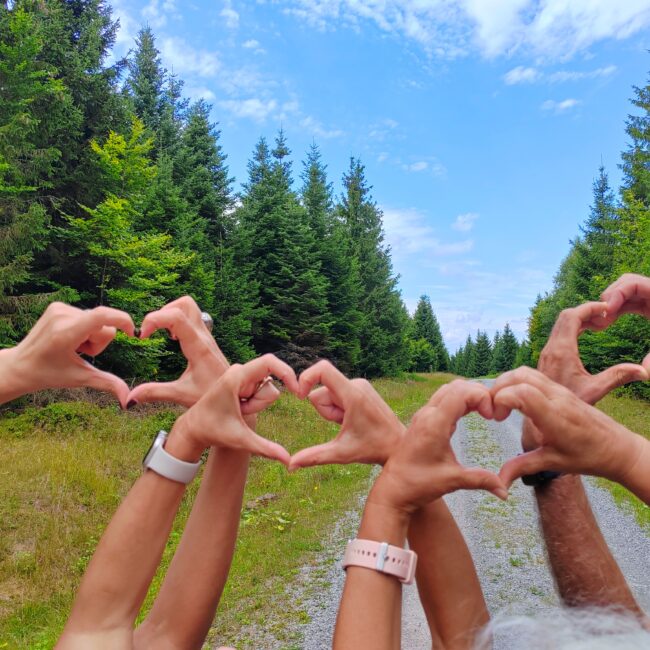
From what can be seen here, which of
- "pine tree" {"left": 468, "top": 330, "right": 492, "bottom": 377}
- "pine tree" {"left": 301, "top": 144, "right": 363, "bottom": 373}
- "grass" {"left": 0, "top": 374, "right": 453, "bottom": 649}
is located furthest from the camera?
"pine tree" {"left": 468, "top": 330, "right": 492, "bottom": 377}

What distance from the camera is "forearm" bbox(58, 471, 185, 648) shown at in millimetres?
974

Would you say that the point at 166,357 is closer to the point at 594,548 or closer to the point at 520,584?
the point at 520,584

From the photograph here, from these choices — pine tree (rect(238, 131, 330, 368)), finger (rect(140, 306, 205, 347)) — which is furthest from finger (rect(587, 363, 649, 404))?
pine tree (rect(238, 131, 330, 368))

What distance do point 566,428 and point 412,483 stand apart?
0.30m

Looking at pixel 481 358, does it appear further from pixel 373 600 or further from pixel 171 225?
pixel 373 600

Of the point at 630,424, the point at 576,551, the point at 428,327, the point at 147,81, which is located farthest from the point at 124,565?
the point at 428,327

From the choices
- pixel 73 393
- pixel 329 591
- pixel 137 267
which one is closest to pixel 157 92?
pixel 137 267

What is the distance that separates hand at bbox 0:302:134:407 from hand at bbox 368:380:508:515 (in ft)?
2.07

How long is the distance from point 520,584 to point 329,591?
1.63 metres

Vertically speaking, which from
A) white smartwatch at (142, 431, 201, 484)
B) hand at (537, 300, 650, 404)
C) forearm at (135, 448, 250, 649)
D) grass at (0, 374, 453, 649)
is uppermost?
hand at (537, 300, 650, 404)

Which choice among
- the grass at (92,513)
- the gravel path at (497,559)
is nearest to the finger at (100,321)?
the gravel path at (497,559)

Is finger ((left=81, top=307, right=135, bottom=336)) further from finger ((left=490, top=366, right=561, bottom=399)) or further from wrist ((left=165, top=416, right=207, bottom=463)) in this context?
finger ((left=490, top=366, right=561, bottom=399))

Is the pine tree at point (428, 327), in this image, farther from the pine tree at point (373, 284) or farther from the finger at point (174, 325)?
the finger at point (174, 325)

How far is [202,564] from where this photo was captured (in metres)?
1.20
